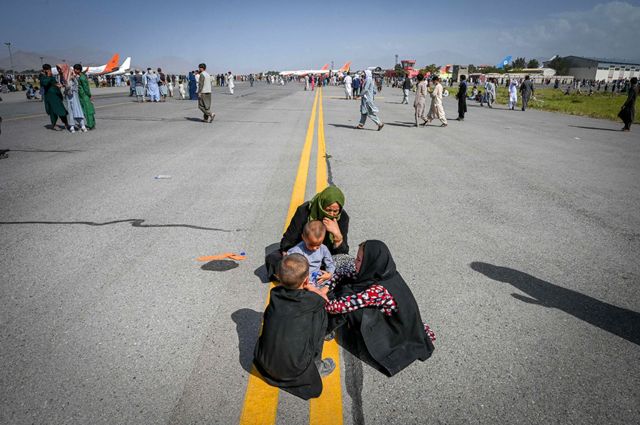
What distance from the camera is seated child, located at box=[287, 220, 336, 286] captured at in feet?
10.2

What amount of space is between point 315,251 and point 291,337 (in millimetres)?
1129

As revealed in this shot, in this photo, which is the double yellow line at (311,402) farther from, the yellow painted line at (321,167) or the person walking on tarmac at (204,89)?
the person walking on tarmac at (204,89)

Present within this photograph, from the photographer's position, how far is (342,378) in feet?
7.67

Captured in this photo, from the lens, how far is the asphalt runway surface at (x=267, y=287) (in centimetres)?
216

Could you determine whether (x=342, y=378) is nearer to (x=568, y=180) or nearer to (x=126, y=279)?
(x=126, y=279)

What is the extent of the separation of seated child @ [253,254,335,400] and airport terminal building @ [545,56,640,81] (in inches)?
4904

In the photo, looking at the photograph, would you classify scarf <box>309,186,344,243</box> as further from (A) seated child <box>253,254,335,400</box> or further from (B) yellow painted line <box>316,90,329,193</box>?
(B) yellow painted line <box>316,90,329,193</box>

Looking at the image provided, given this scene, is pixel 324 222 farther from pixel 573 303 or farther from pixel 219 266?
pixel 573 303

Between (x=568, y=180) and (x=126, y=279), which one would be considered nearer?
(x=126, y=279)

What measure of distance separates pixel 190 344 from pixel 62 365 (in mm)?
761

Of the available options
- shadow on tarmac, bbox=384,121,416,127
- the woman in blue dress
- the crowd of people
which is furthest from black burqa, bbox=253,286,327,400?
the woman in blue dress

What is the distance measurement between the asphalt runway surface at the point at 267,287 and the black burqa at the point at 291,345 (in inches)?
4.4

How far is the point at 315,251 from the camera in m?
3.25

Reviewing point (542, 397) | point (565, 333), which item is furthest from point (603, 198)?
point (542, 397)
